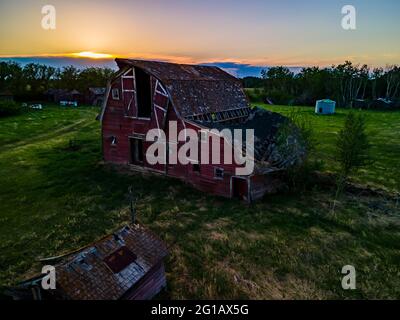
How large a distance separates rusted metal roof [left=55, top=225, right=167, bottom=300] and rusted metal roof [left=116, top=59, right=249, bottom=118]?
11355mm

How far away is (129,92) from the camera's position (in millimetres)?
21312

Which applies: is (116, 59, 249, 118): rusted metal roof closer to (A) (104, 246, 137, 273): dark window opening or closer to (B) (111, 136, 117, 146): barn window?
(B) (111, 136, 117, 146): barn window

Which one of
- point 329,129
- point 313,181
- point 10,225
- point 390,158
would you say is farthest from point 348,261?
point 329,129

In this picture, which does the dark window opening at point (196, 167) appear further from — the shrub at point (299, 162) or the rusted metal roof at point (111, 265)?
the rusted metal roof at point (111, 265)

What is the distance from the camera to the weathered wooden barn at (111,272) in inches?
288

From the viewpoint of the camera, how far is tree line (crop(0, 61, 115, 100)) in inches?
2889

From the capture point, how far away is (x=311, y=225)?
14180mm

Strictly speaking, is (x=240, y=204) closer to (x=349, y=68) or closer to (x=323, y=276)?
(x=323, y=276)

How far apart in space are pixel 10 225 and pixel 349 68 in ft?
255

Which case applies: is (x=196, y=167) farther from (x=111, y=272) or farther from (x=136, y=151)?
(x=111, y=272)

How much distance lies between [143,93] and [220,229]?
1236 centimetres

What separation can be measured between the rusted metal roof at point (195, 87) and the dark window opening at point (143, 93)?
3.10 ft

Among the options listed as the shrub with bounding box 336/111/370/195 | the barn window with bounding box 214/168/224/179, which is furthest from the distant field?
the barn window with bounding box 214/168/224/179

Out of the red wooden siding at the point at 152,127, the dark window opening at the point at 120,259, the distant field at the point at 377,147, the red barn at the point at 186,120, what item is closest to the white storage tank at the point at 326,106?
the distant field at the point at 377,147
